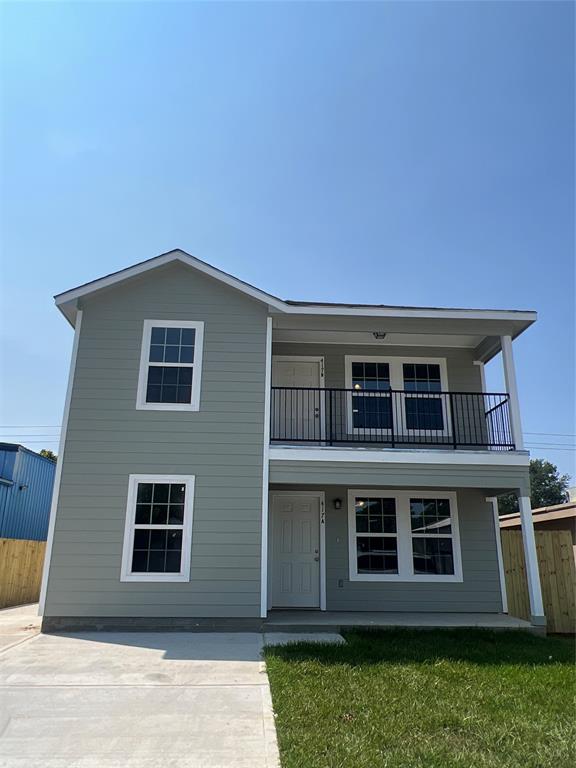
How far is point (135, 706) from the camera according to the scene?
439 cm

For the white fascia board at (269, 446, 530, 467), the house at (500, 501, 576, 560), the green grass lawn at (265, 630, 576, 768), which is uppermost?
the white fascia board at (269, 446, 530, 467)

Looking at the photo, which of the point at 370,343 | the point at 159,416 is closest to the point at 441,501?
the point at 370,343

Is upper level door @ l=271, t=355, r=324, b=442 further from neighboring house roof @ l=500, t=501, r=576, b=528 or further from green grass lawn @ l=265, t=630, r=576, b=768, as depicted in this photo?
neighboring house roof @ l=500, t=501, r=576, b=528

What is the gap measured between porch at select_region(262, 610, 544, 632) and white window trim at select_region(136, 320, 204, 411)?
12.5 ft

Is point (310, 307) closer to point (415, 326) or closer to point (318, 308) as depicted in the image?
point (318, 308)

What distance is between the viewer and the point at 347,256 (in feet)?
38.8

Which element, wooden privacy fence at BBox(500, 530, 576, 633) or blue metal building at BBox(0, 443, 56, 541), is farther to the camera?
blue metal building at BBox(0, 443, 56, 541)

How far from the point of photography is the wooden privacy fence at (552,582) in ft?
28.6

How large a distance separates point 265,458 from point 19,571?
8183mm

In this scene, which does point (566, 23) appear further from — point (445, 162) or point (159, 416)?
point (159, 416)

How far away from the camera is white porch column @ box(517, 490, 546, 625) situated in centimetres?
801

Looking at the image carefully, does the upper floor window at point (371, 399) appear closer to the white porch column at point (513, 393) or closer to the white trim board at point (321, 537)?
the white trim board at point (321, 537)

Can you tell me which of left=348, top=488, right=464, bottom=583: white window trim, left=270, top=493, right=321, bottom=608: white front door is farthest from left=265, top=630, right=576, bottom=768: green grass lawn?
left=270, top=493, right=321, bottom=608: white front door

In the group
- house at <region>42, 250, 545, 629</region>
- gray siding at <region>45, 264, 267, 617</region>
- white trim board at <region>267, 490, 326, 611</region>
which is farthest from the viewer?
white trim board at <region>267, 490, 326, 611</region>
